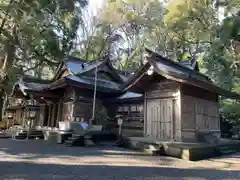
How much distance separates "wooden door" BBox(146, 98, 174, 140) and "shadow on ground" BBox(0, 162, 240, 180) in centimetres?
461

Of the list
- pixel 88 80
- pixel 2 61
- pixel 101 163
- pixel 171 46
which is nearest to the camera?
pixel 101 163

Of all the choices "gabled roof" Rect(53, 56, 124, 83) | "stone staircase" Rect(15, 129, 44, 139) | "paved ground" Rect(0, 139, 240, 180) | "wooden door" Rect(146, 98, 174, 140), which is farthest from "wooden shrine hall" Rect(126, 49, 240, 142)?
"stone staircase" Rect(15, 129, 44, 139)

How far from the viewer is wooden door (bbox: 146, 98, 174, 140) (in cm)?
1102

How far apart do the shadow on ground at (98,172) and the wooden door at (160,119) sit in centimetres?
461

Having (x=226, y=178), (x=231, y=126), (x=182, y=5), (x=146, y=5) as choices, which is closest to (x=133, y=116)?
(x=231, y=126)

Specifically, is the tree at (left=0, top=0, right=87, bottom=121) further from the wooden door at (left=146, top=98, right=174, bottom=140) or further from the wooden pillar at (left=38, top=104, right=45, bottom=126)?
the wooden door at (left=146, top=98, right=174, bottom=140)

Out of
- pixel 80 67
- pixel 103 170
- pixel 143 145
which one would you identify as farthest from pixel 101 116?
pixel 103 170

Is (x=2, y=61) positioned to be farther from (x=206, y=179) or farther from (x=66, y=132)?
(x=206, y=179)

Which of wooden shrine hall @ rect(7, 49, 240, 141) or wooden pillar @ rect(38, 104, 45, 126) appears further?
wooden pillar @ rect(38, 104, 45, 126)

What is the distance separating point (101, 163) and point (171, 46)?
24.1 m

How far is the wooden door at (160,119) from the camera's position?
11.0 m

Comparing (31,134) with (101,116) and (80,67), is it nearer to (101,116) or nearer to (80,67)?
(101,116)

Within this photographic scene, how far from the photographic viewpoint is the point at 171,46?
28.5 meters

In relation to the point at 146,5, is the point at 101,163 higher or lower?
lower
